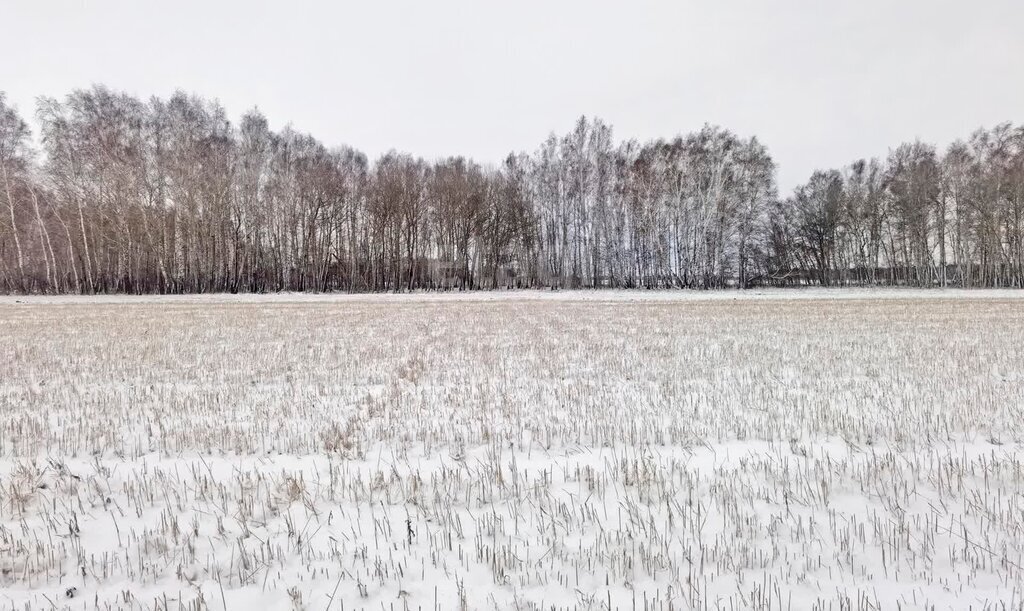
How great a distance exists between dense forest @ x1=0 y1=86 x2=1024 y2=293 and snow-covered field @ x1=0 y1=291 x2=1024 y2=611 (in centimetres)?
3945

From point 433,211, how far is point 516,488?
4432 cm

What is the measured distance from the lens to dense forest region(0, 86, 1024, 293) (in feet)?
126

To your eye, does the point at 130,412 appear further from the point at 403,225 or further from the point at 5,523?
the point at 403,225

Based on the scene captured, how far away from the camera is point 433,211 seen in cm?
4519

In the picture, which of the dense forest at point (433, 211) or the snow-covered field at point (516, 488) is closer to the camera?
the snow-covered field at point (516, 488)

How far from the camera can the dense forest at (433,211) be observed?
1507 inches

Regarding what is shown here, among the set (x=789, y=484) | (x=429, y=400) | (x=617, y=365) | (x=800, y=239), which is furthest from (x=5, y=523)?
(x=800, y=239)

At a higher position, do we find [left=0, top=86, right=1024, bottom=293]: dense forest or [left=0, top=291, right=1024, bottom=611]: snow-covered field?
[left=0, top=86, right=1024, bottom=293]: dense forest

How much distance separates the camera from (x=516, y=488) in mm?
3020

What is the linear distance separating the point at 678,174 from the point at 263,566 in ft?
152

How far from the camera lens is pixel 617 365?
737 centimetres

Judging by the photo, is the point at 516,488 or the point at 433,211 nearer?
the point at 516,488

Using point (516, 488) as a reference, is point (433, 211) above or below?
above

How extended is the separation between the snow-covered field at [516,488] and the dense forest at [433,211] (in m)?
39.4
